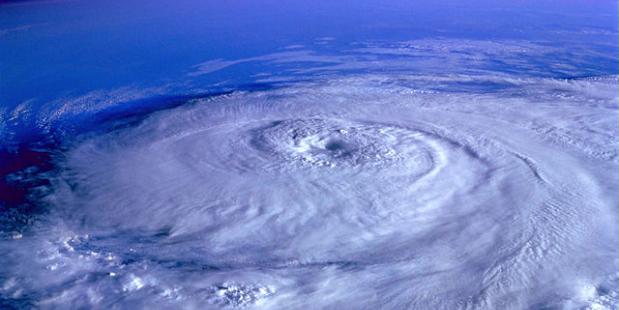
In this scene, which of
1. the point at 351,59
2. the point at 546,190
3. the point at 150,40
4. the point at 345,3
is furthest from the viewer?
the point at 345,3

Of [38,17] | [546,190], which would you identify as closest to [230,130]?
[546,190]

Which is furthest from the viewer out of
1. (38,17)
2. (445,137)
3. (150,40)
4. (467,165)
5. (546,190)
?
(38,17)

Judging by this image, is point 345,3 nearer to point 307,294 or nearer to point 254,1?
point 254,1

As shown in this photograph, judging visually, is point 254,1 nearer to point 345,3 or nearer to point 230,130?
point 345,3

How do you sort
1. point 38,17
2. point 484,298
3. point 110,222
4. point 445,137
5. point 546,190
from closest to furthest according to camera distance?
1. point 484,298
2. point 110,222
3. point 546,190
4. point 445,137
5. point 38,17

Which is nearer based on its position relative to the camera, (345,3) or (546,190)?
(546,190)

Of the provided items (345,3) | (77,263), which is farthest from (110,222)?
(345,3)
